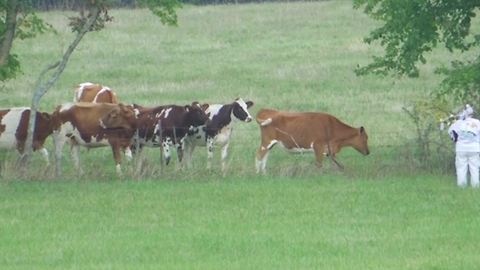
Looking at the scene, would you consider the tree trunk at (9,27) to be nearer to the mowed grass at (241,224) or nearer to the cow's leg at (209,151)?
the mowed grass at (241,224)

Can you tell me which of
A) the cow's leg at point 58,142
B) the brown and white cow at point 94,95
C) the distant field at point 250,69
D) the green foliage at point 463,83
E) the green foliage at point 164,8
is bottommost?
the distant field at point 250,69

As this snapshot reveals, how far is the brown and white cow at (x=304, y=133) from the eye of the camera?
2652cm

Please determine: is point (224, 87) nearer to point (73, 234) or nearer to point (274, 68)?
point (274, 68)

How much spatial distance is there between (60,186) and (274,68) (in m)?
28.0

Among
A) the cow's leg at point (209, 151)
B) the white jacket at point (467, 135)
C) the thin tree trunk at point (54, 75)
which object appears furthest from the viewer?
the cow's leg at point (209, 151)

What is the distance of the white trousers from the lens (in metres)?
23.0

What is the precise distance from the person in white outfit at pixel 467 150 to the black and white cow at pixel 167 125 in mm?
6347

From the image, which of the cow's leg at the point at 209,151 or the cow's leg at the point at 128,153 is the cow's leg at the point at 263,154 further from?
the cow's leg at the point at 128,153

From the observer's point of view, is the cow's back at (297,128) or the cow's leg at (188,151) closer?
the cow's back at (297,128)

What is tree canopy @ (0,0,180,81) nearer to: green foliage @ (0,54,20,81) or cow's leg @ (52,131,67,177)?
green foliage @ (0,54,20,81)

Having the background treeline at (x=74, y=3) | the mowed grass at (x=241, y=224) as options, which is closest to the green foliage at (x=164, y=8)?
the background treeline at (x=74, y=3)

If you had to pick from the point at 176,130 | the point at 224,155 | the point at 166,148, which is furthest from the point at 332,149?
the point at 166,148

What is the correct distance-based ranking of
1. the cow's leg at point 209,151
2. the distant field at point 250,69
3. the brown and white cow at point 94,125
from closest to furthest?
1. the brown and white cow at point 94,125
2. the cow's leg at point 209,151
3. the distant field at point 250,69

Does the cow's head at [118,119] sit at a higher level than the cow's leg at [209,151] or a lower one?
higher
